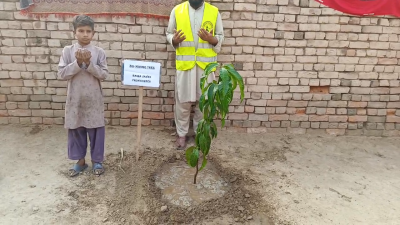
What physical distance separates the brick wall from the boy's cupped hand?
1.32 metres

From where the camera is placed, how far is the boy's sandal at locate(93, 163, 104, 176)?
3.40 m

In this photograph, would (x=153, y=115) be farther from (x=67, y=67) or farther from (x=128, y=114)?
(x=67, y=67)

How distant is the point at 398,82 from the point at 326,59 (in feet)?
3.44

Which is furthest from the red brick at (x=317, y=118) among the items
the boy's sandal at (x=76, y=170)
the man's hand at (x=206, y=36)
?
the boy's sandal at (x=76, y=170)

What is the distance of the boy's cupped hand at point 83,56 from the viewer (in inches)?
117

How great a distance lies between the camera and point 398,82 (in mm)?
4562

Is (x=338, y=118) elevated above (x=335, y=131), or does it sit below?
above

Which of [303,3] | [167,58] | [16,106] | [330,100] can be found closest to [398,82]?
[330,100]

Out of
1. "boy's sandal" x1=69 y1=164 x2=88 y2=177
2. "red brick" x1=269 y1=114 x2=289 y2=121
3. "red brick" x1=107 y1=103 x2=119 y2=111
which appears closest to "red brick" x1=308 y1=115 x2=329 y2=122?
"red brick" x1=269 y1=114 x2=289 y2=121

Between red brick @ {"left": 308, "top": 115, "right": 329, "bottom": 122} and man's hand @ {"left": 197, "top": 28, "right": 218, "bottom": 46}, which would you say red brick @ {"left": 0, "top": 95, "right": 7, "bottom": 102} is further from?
red brick @ {"left": 308, "top": 115, "right": 329, "bottom": 122}

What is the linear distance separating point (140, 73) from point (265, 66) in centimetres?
175

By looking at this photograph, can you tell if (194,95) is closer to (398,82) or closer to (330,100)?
(330,100)

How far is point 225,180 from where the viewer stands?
11.3 ft

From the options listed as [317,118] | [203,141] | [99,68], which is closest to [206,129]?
[203,141]
